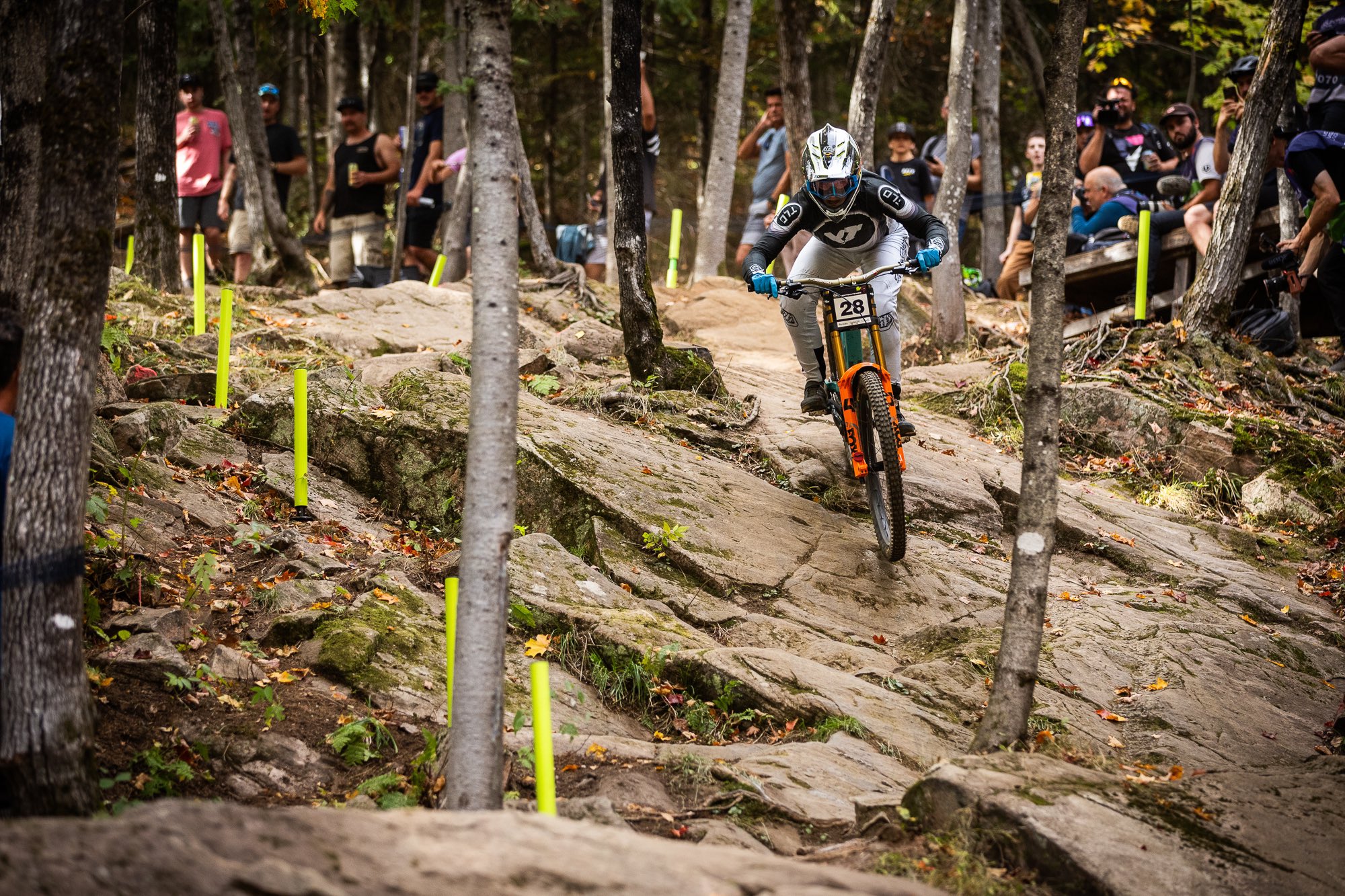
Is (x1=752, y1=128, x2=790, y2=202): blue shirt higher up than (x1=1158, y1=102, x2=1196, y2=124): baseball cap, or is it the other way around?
(x1=1158, y1=102, x2=1196, y2=124): baseball cap

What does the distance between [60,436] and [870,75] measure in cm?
1014

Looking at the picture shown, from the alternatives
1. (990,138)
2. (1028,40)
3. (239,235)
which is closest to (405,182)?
(239,235)

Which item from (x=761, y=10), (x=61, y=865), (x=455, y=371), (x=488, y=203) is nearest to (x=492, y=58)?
(x=488, y=203)

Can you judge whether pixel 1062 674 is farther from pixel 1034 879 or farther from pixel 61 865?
pixel 61 865

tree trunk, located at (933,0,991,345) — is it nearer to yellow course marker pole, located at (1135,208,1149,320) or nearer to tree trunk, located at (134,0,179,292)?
yellow course marker pole, located at (1135,208,1149,320)

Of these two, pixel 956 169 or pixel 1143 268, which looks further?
pixel 956 169

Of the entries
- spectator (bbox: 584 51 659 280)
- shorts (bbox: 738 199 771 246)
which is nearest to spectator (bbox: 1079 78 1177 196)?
shorts (bbox: 738 199 771 246)

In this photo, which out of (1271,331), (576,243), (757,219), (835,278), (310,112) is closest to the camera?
(835,278)

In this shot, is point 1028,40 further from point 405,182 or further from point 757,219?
point 405,182

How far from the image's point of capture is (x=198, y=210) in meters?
13.5

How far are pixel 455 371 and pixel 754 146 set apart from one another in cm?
785

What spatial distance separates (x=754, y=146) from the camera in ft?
51.1

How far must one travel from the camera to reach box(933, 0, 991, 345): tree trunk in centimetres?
1255

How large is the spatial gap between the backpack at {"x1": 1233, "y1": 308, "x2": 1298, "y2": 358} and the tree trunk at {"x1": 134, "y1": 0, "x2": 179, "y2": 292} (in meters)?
11.2
